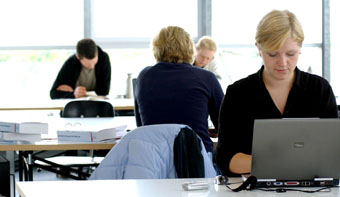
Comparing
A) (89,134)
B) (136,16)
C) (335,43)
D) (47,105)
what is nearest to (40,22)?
(136,16)

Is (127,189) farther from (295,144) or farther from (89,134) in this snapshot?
(89,134)

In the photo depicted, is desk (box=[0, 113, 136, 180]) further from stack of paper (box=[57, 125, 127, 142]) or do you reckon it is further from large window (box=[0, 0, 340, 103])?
large window (box=[0, 0, 340, 103])

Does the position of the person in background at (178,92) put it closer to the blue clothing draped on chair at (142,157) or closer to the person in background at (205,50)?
the blue clothing draped on chair at (142,157)

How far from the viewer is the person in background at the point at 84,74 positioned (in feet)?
21.7

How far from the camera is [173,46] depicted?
3857 millimetres

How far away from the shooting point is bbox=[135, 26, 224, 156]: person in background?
3701 mm

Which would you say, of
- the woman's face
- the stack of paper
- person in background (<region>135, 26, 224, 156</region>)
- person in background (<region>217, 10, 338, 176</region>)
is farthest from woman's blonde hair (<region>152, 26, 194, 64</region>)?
the woman's face

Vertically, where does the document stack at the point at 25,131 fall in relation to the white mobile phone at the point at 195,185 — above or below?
below

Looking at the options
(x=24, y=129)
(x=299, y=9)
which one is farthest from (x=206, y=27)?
(x=24, y=129)

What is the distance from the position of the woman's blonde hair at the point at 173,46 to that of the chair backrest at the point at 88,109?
126 cm

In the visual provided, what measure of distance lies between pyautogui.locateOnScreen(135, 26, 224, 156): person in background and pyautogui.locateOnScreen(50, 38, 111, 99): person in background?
2.76 meters

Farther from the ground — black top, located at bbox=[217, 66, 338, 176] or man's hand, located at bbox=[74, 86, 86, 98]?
black top, located at bbox=[217, 66, 338, 176]

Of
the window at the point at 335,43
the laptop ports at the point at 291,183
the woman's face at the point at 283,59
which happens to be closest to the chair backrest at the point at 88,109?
the woman's face at the point at 283,59

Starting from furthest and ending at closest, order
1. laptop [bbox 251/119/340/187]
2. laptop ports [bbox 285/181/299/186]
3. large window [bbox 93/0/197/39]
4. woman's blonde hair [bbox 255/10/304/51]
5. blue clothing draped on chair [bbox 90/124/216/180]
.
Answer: large window [bbox 93/0/197/39] → blue clothing draped on chair [bbox 90/124/216/180] → woman's blonde hair [bbox 255/10/304/51] → laptop ports [bbox 285/181/299/186] → laptop [bbox 251/119/340/187]
